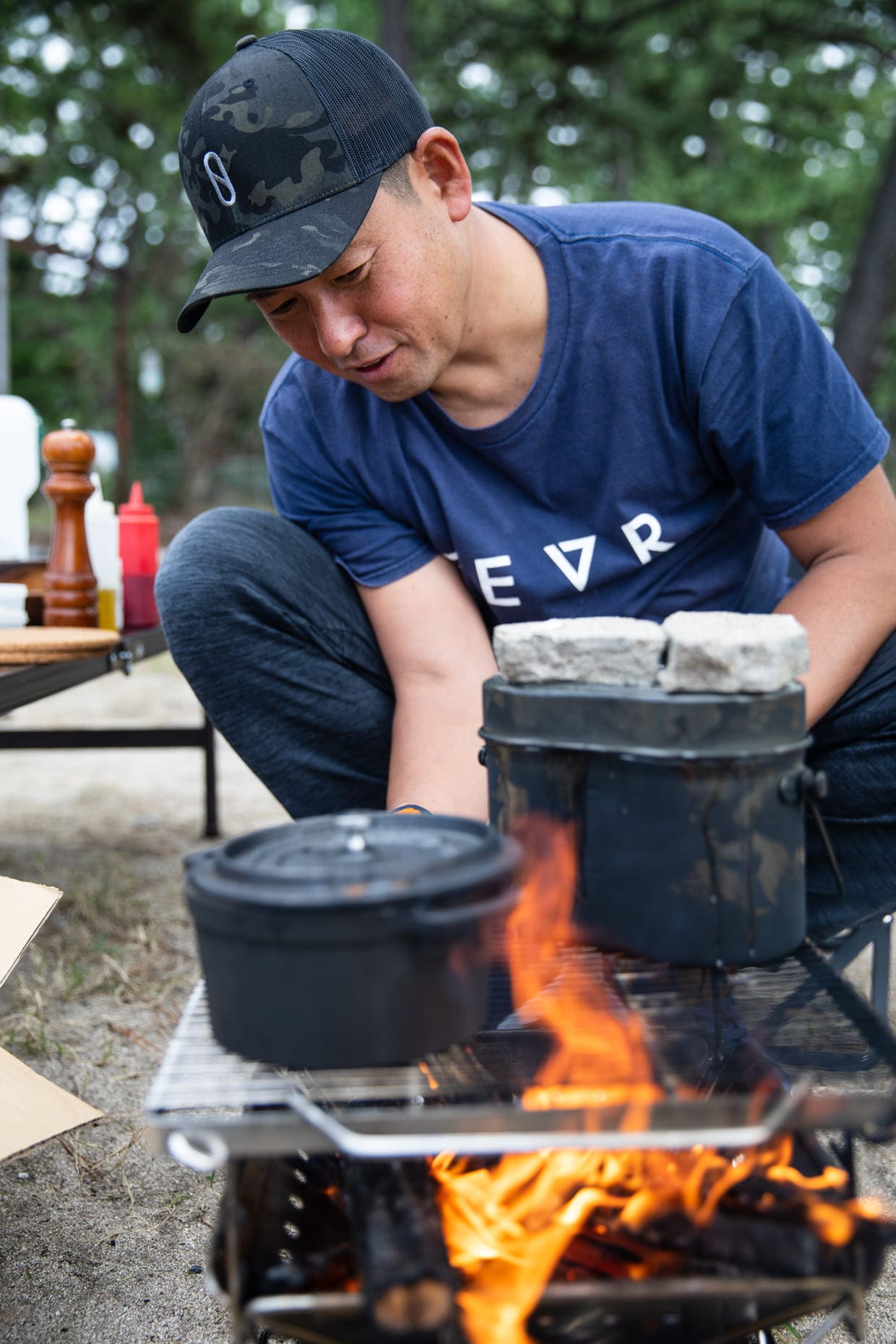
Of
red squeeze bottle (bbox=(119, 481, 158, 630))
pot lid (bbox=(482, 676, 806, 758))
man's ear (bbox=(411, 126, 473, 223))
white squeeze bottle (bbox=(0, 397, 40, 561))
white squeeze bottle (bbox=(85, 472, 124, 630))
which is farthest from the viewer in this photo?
white squeeze bottle (bbox=(0, 397, 40, 561))

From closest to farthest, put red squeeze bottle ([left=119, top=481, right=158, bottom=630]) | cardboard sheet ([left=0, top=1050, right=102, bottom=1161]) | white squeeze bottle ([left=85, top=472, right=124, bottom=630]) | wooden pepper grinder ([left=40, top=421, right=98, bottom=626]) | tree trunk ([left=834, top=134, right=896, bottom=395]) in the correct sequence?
cardboard sheet ([left=0, top=1050, right=102, bottom=1161]) < wooden pepper grinder ([left=40, top=421, right=98, bottom=626]) < white squeeze bottle ([left=85, top=472, right=124, bottom=630]) < red squeeze bottle ([left=119, top=481, right=158, bottom=630]) < tree trunk ([left=834, top=134, right=896, bottom=395])

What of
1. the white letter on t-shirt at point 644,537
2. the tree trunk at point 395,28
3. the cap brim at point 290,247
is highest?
the tree trunk at point 395,28

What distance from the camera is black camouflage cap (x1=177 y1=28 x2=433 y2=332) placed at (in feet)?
4.80

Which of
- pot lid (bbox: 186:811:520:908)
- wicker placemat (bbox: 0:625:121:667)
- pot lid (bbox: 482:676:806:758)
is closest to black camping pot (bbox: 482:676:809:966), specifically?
pot lid (bbox: 482:676:806:758)

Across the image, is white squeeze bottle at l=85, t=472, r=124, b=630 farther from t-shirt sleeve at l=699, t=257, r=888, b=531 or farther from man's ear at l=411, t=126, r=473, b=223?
t-shirt sleeve at l=699, t=257, r=888, b=531

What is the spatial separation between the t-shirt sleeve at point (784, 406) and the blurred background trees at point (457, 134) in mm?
5689

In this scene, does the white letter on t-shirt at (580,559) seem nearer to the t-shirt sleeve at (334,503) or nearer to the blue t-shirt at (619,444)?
the blue t-shirt at (619,444)

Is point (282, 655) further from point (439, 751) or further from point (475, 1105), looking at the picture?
point (475, 1105)

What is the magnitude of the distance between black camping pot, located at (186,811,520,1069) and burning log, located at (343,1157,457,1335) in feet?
0.52

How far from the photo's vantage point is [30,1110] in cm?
145

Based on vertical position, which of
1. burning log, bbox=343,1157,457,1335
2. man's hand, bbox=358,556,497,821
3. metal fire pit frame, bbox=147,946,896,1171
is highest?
man's hand, bbox=358,556,497,821

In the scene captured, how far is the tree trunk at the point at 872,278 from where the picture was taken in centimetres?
778

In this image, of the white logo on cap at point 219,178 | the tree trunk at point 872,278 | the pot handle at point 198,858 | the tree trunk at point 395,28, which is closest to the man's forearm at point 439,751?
the pot handle at point 198,858

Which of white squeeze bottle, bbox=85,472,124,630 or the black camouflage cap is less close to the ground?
the black camouflage cap
